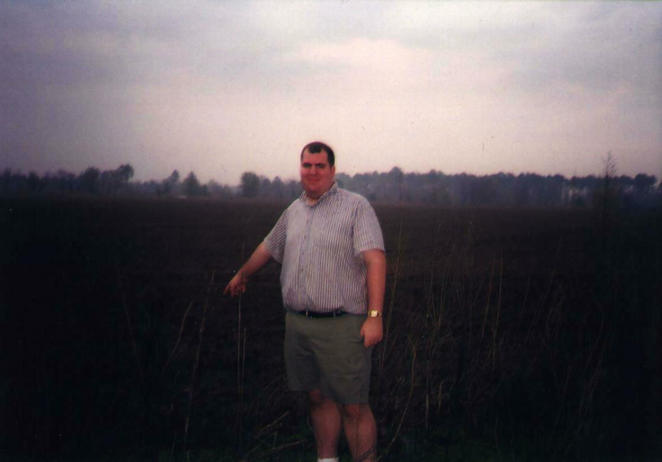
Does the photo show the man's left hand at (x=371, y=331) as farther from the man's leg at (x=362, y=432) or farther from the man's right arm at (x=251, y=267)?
the man's right arm at (x=251, y=267)

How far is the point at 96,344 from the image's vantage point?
12.2ft

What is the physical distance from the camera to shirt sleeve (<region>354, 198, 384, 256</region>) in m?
2.52

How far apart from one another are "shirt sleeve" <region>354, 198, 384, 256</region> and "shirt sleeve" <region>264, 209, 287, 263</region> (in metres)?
0.47

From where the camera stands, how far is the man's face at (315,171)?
2598 mm

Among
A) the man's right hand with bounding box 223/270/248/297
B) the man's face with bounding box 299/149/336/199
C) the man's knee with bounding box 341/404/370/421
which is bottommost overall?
the man's knee with bounding box 341/404/370/421

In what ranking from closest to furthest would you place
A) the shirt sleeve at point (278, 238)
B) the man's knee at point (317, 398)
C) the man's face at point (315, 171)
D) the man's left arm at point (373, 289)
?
the man's left arm at point (373, 289)
the man's face at point (315, 171)
the man's knee at point (317, 398)
the shirt sleeve at point (278, 238)

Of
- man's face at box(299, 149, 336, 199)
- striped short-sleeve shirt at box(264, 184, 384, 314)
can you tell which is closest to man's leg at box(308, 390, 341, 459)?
striped short-sleeve shirt at box(264, 184, 384, 314)

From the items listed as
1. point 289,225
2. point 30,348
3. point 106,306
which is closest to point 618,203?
point 289,225

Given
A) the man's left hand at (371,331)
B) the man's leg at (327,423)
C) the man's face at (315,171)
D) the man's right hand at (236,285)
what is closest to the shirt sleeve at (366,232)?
the man's face at (315,171)

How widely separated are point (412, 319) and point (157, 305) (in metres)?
1.66

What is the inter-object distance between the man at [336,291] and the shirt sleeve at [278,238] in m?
0.18

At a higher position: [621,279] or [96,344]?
[621,279]

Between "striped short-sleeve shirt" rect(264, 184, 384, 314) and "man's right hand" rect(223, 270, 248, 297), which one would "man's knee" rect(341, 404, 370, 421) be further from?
"man's right hand" rect(223, 270, 248, 297)

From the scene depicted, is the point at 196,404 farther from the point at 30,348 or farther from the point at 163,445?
the point at 30,348
